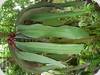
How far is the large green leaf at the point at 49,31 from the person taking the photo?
1835 mm

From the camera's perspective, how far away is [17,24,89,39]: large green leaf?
1.83 metres

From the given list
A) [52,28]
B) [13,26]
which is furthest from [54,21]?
[13,26]

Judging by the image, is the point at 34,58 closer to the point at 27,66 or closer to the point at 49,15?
the point at 27,66

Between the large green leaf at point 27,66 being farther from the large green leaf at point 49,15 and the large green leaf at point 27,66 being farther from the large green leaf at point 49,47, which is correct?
the large green leaf at point 49,15

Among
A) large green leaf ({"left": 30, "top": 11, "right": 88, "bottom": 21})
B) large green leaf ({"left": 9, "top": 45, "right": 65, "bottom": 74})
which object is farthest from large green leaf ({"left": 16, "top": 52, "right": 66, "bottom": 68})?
large green leaf ({"left": 30, "top": 11, "right": 88, "bottom": 21})

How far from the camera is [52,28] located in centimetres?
185

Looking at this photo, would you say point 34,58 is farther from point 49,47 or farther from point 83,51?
point 83,51

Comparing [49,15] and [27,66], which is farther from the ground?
[49,15]

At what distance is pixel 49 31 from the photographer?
6.05ft

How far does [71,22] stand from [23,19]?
19cm

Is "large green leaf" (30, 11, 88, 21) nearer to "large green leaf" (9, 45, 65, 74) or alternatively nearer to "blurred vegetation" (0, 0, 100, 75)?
"blurred vegetation" (0, 0, 100, 75)

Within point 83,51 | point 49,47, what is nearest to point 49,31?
point 49,47

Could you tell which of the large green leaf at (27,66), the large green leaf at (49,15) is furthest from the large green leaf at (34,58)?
the large green leaf at (49,15)

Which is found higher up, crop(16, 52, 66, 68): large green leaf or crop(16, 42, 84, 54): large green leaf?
crop(16, 42, 84, 54): large green leaf
